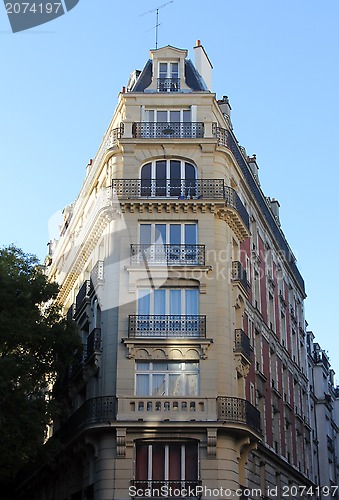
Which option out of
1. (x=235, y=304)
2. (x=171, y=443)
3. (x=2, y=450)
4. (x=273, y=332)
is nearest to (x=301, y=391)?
(x=273, y=332)

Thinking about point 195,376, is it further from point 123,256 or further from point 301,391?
point 301,391

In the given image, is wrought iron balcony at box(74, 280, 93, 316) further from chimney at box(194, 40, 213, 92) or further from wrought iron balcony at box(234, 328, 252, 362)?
chimney at box(194, 40, 213, 92)

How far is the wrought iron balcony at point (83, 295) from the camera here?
3255 cm

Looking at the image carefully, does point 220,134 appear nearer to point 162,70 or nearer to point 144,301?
point 162,70

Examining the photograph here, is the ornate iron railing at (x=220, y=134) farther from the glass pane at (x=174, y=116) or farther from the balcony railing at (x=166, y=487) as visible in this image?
the balcony railing at (x=166, y=487)

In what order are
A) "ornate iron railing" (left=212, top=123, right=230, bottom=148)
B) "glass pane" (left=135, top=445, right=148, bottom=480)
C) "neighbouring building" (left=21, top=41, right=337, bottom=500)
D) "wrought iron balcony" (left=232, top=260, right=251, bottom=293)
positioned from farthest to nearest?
"ornate iron railing" (left=212, top=123, right=230, bottom=148), "wrought iron balcony" (left=232, top=260, right=251, bottom=293), "neighbouring building" (left=21, top=41, right=337, bottom=500), "glass pane" (left=135, top=445, right=148, bottom=480)

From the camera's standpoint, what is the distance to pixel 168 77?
33125mm

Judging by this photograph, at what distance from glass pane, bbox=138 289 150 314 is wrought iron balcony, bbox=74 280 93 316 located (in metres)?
4.08

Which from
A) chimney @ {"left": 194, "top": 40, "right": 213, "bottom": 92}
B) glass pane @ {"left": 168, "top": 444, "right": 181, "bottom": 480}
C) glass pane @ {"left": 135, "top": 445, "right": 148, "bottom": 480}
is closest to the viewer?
glass pane @ {"left": 168, "top": 444, "right": 181, "bottom": 480}

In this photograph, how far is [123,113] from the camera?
3222cm

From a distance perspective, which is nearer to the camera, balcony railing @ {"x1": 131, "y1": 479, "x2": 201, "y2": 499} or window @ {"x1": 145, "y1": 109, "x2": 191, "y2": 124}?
balcony railing @ {"x1": 131, "y1": 479, "x2": 201, "y2": 499}

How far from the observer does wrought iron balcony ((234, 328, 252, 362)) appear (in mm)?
28984

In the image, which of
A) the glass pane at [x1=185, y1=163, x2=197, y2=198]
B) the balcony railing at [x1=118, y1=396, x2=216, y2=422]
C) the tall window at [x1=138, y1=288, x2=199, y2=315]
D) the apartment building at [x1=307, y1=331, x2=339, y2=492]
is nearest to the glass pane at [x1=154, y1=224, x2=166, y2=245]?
the glass pane at [x1=185, y1=163, x2=197, y2=198]

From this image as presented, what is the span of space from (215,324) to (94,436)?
6163mm
